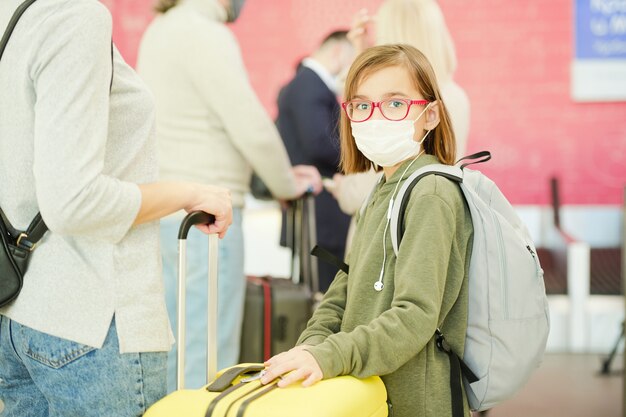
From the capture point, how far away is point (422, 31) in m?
2.88

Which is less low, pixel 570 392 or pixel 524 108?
pixel 524 108

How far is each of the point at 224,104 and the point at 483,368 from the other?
1495 mm

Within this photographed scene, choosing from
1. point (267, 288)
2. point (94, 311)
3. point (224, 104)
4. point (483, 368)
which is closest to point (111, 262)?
point (94, 311)

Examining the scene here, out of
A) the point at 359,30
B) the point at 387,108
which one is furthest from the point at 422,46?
the point at 387,108

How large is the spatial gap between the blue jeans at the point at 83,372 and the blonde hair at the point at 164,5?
5.55ft

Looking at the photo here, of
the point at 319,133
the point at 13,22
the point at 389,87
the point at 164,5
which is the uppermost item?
the point at 164,5

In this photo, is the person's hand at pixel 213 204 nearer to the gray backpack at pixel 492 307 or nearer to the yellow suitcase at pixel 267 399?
the yellow suitcase at pixel 267 399

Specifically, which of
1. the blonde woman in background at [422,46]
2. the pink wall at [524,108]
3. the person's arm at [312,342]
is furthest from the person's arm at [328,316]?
the pink wall at [524,108]

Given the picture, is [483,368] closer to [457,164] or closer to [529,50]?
[457,164]

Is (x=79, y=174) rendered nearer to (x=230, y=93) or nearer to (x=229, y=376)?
(x=229, y=376)

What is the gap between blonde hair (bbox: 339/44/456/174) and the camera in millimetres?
1738

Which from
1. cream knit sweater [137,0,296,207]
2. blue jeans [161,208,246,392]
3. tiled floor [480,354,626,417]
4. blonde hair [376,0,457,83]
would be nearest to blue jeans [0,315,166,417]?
blue jeans [161,208,246,392]

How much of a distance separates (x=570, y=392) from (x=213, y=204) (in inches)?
144

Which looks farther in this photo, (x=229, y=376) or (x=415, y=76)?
(x=415, y=76)
